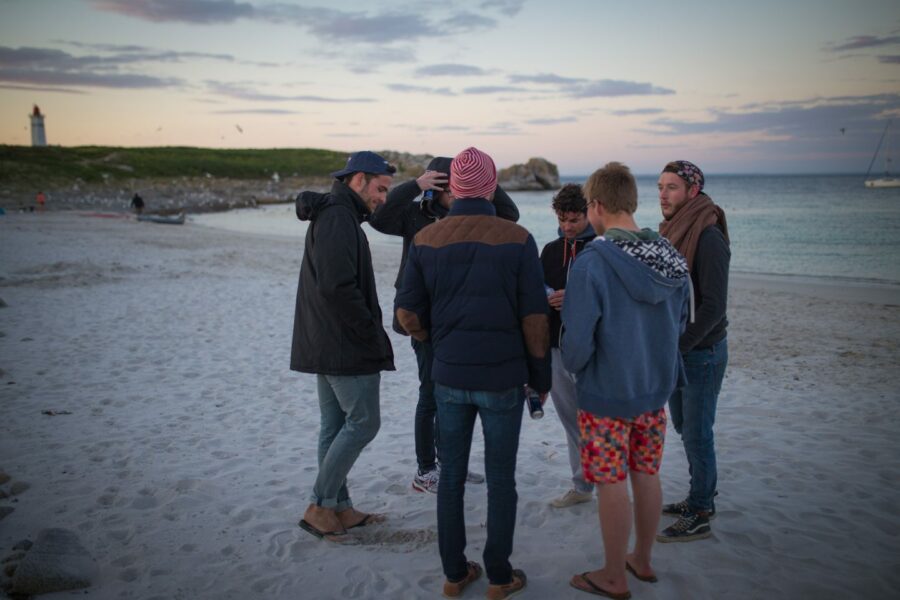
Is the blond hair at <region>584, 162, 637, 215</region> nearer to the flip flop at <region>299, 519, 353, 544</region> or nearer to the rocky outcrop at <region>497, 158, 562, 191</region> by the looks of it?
the flip flop at <region>299, 519, 353, 544</region>

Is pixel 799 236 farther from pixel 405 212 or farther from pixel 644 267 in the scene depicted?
pixel 644 267

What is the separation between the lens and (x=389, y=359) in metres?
3.62

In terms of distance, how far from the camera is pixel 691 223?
11.4 ft

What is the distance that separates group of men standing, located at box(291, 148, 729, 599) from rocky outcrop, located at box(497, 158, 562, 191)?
87.5m

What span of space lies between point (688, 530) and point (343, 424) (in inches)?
89.0

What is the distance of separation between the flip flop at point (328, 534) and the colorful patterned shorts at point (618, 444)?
162 cm

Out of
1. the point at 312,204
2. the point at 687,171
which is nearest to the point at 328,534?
the point at 312,204

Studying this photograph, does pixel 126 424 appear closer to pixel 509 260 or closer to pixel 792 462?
pixel 509 260

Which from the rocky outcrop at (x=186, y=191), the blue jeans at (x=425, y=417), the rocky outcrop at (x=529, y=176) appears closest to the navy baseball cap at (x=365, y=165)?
the blue jeans at (x=425, y=417)

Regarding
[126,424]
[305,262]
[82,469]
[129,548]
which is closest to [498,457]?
[305,262]

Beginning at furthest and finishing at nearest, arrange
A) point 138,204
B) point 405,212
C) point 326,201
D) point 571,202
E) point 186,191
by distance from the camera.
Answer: point 186,191 → point 138,204 → point 405,212 → point 571,202 → point 326,201

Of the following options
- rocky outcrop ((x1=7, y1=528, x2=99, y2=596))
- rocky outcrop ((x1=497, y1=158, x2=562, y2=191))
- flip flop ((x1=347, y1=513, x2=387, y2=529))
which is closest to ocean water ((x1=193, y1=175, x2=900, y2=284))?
flip flop ((x1=347, y1=513, x2=387, y2=529))

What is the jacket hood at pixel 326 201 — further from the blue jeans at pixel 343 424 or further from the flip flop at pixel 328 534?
the flip flop at pixel 328 534

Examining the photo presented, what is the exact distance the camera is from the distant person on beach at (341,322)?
337cm
